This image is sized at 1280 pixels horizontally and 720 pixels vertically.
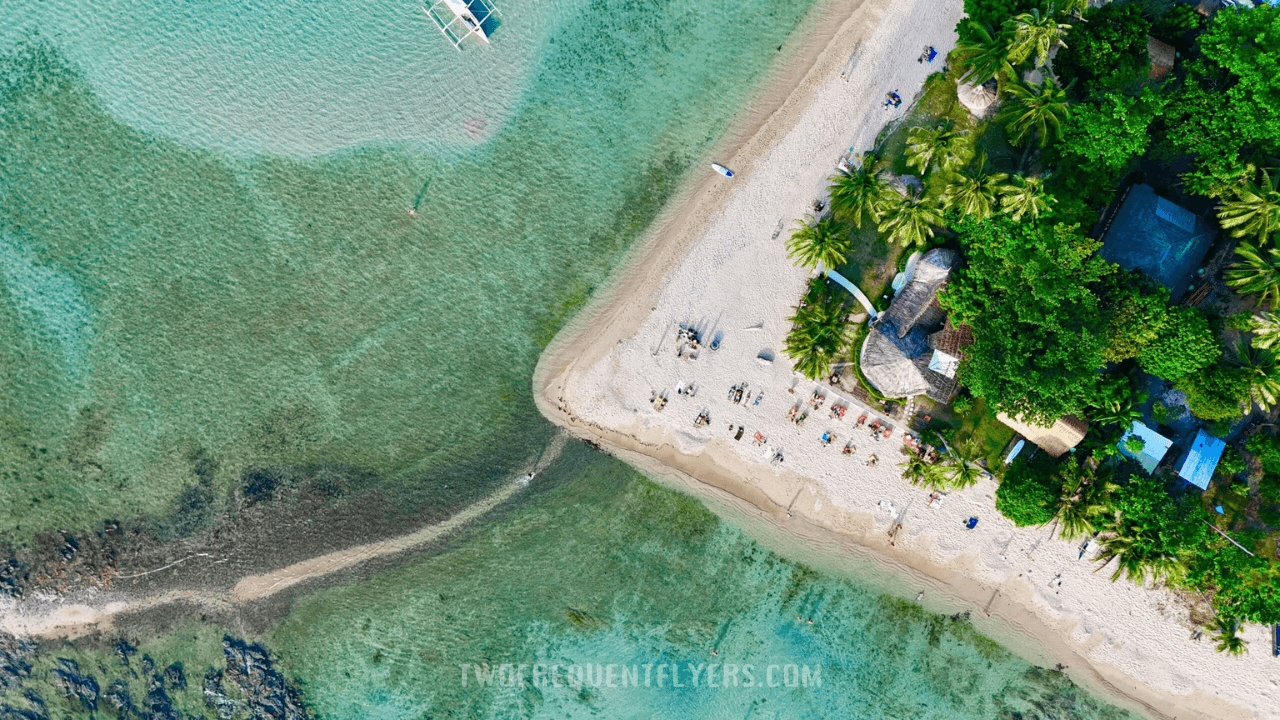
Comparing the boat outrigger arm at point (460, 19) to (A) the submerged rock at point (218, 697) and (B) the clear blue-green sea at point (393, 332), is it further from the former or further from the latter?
(A) the submerged rock at point (218, 697)

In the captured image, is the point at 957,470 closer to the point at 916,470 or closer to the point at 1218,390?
the point at 916,470

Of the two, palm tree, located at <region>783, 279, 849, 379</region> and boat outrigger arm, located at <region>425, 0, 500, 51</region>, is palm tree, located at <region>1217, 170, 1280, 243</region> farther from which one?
boat outrigger arm, located at <region>425, 0, 500, 51</region>

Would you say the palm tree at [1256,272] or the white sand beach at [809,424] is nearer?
the palm tree at [1256,272]

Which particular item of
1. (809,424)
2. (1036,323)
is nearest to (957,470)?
(809,424)

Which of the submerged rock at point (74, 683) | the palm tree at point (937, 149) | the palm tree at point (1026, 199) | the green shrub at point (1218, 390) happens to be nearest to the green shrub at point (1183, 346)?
the green shrub at point (1218, 390)

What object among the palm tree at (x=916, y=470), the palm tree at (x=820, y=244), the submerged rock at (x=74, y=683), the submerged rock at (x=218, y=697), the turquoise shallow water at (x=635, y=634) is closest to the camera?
the palm tree at (x=820, y=244)

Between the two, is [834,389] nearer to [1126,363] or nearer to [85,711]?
[1126,363]

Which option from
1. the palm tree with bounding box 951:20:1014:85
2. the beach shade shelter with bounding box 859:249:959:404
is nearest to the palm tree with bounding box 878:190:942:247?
the beach shade shelter with bounding box 859:249:959:404
